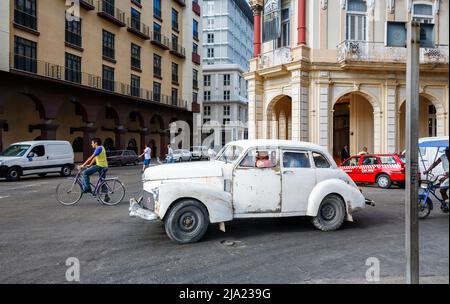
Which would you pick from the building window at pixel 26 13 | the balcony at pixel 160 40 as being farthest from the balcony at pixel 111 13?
the building window at pixel 26 13

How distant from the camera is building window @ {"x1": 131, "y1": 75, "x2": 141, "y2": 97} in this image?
34344 mm

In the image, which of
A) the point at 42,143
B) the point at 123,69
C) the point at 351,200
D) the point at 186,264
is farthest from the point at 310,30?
the point at 123,69

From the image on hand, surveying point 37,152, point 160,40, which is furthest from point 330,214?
point 160,40

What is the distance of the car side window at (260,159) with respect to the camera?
6285 millimetres

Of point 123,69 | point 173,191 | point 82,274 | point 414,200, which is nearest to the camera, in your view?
point 414,200

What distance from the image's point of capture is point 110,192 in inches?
372

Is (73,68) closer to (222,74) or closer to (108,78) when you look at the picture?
(108,78)

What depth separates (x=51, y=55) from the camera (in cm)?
2502

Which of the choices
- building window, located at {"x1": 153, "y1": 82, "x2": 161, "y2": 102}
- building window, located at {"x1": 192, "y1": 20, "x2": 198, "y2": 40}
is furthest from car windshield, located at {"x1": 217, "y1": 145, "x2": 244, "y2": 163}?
building window, located at {"x1": 192, "y1": 20, "x2": 198, "y2": 40}

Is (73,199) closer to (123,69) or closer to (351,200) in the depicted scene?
(351,200)

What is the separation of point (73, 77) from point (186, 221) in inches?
1006

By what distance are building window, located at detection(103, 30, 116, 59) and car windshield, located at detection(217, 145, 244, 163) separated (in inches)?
1097

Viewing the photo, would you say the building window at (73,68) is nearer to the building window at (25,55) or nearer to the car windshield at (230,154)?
the building window at (25,55)
